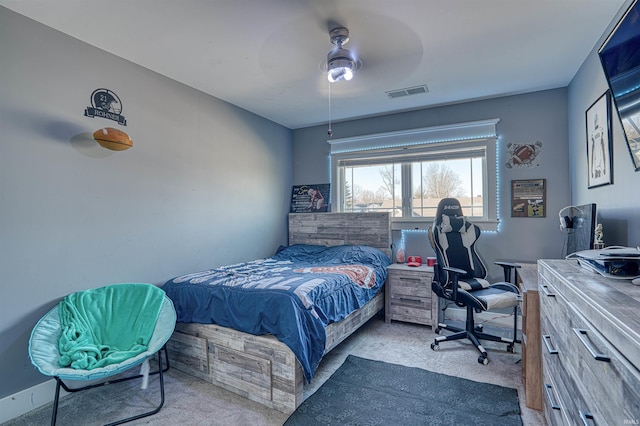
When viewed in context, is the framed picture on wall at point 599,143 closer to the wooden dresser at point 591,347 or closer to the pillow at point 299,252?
the wooden dresser at point 591,347

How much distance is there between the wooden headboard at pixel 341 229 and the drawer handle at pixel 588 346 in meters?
2.84

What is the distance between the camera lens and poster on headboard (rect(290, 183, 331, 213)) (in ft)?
14.7

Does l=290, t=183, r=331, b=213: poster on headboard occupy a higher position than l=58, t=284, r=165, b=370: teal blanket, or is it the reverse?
l=290, t=183, r=331, b=213: poster on headboard

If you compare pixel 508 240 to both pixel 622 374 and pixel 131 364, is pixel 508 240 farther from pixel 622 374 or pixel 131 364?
pixel 131 364

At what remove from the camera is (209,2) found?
190 centimetres

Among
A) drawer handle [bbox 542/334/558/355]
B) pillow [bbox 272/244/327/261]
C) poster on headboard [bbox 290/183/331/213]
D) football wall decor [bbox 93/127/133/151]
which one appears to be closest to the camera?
drawer handle [bbox 542/334/558/355]

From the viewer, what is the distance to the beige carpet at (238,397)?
1.94m

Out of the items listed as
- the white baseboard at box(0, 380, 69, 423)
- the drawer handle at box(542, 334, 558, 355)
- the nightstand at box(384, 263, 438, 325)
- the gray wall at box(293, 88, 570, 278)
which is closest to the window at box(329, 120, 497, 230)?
the gray wall at box(293, 88, 570, 278)

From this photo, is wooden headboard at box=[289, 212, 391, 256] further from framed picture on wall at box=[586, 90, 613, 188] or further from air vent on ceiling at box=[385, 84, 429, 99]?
framed picture on wall at box=[586, 90, 613, 188]

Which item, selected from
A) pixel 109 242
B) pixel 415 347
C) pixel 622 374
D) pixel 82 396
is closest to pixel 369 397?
pixel 415 347

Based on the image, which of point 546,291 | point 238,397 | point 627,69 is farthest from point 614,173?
point 238,397

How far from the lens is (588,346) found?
0.96 m

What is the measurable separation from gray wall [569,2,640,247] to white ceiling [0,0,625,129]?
0.60 feet

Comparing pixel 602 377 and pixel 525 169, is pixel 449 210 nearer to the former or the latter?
pixel 525 169
